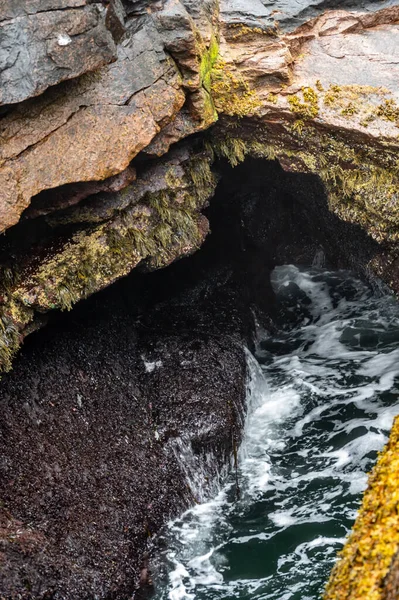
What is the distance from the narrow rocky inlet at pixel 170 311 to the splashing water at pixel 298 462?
0.12 ft

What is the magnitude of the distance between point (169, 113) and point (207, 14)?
2204 millimetres

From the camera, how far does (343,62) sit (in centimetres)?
951

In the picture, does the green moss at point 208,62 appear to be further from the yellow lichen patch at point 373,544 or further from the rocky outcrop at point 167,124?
the yellow lichen patch at point 373,544

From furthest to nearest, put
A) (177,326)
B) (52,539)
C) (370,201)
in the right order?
(177,326)
(370,201)
(52,539)

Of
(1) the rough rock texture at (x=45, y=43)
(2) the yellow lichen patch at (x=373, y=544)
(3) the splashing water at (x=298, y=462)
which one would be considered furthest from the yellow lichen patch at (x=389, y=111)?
(2) the yellow lichen patch at (x=373, y=544)

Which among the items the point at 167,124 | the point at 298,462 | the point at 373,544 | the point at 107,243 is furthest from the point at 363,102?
the point at 373,544

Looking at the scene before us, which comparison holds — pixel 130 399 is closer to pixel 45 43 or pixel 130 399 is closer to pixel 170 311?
pixel 170 311

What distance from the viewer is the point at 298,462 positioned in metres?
9.23

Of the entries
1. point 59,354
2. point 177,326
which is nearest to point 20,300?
point 59,354

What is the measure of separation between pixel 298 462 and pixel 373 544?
19.3ft

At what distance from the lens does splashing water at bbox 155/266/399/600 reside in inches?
291

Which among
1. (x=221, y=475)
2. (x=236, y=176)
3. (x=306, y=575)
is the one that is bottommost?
(x=306, y=575)

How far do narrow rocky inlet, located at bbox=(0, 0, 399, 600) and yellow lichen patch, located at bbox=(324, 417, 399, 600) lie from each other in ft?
11.0

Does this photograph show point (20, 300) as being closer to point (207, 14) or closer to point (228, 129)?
point (228, 129)
